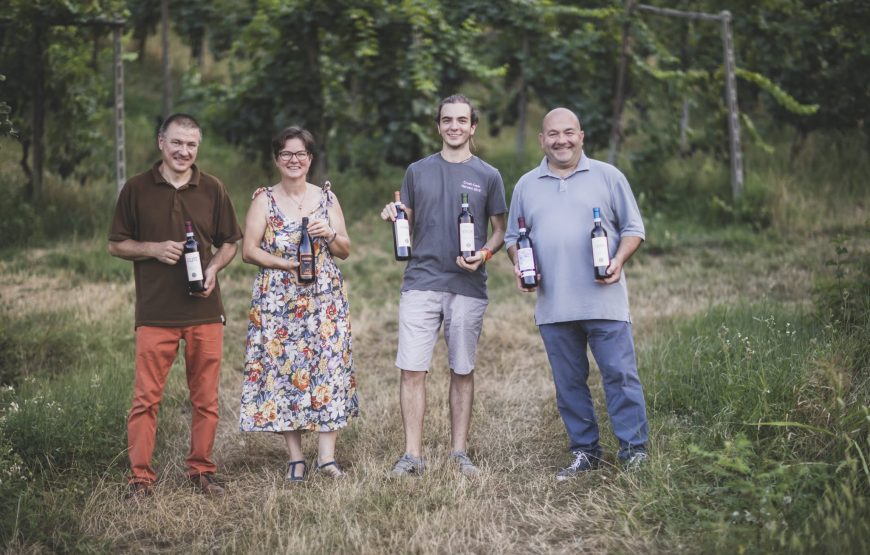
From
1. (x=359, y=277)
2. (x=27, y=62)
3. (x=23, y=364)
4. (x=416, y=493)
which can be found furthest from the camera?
(x=27, y=62)

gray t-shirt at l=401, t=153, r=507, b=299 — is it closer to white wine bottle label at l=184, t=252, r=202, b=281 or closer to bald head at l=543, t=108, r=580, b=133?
bald head at l=543, t=108, r=580, b=133

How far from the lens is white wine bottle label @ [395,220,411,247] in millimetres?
5383

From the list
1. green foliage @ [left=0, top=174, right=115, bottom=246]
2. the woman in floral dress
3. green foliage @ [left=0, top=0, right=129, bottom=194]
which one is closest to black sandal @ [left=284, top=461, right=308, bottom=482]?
the woman in floral dress

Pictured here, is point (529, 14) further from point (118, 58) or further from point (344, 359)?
point (344, 359)

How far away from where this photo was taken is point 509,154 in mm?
18125

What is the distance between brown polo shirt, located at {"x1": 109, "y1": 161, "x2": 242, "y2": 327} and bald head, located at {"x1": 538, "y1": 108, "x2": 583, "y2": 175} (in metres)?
2.08

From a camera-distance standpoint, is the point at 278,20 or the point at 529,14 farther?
the point at 529,14

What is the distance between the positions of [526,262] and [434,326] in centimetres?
76

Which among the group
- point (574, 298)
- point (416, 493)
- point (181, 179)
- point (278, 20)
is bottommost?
point (416, 493)

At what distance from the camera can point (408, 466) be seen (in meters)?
5.36

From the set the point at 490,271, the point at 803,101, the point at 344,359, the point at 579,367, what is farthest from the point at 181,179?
the point at 803,101

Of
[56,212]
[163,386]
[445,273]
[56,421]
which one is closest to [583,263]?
[445,273]

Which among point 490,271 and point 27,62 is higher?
point 27,62

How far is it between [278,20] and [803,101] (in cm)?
858
